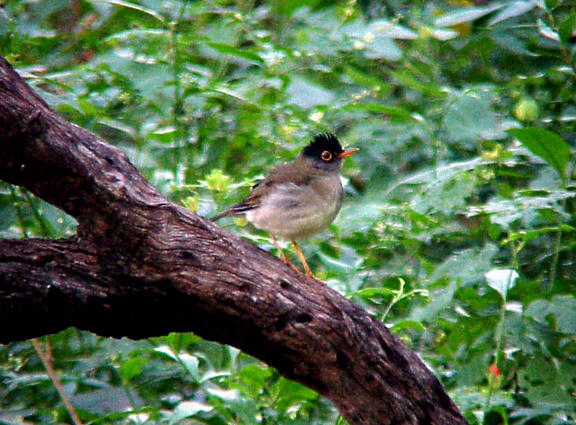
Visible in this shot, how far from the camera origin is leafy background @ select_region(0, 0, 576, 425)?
425 cm

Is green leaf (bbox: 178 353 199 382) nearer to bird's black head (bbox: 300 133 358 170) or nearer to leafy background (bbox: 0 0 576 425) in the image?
leafy background (bbox: 0 0 576 425)

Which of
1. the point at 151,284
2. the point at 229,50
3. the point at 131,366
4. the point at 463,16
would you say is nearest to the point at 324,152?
the point at 229,50

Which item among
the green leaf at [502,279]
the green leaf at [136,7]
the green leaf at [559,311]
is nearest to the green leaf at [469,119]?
the green leaf at [502,279]

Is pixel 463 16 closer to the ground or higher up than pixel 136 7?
closer to the ground

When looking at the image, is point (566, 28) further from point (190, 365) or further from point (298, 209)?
point (190, 365)

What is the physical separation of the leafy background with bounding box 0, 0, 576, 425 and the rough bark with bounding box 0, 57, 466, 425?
34 cm

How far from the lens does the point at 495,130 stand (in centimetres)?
490

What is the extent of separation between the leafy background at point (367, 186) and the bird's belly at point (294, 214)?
0.54 feet

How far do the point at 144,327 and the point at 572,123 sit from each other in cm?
392

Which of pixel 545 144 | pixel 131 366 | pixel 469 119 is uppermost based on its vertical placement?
pixel 545 144

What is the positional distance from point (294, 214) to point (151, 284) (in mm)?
1490

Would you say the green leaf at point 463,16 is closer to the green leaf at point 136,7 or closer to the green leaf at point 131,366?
the green leaf at point 136,7

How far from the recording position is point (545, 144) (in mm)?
4238

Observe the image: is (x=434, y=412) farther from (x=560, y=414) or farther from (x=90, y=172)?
(x=90, y=172)
